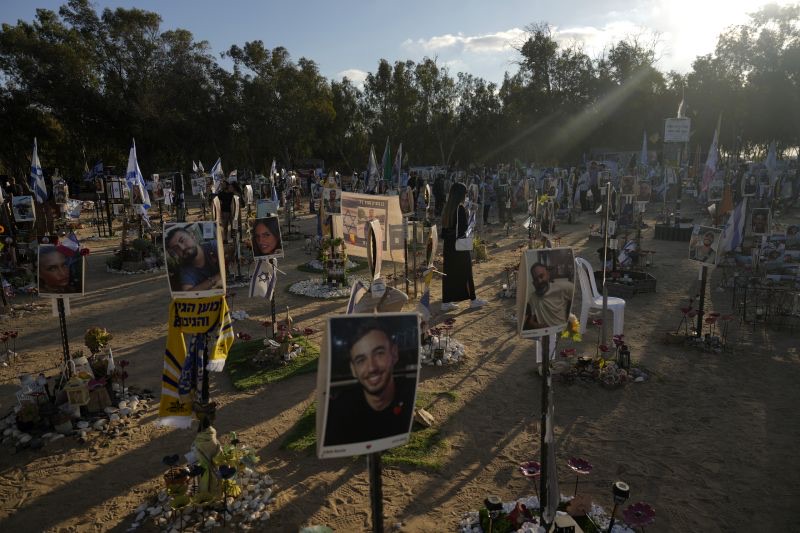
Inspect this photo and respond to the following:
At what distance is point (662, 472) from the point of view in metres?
5.71

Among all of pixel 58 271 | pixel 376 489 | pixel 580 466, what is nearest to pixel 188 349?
pixel 58 271

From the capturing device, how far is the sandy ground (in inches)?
207

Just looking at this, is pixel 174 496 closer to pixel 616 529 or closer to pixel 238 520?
pixel 238 520

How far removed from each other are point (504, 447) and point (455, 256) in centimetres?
535

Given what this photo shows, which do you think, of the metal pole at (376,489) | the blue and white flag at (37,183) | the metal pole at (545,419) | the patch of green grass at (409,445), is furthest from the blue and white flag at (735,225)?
the blue and white flag at (37,183)

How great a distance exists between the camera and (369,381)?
3.23m

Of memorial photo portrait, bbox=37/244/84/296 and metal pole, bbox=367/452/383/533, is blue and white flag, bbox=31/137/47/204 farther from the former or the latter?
metal pole, bbox=367/452/383/533

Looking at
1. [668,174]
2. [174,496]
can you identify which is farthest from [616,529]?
[668,174]

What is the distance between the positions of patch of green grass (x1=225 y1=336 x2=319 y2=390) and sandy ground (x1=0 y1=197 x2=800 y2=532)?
0.21 m

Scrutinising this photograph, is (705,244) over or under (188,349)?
over

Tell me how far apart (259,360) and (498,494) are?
4.90 m

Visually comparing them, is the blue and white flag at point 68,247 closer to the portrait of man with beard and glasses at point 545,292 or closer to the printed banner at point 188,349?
the printed banner at point 188,349

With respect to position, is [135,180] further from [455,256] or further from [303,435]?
[303,435]

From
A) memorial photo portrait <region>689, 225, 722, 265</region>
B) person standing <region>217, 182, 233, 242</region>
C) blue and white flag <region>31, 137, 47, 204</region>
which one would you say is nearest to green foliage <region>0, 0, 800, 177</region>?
blue and white flag <region>31, 137, 47, 204</region>
